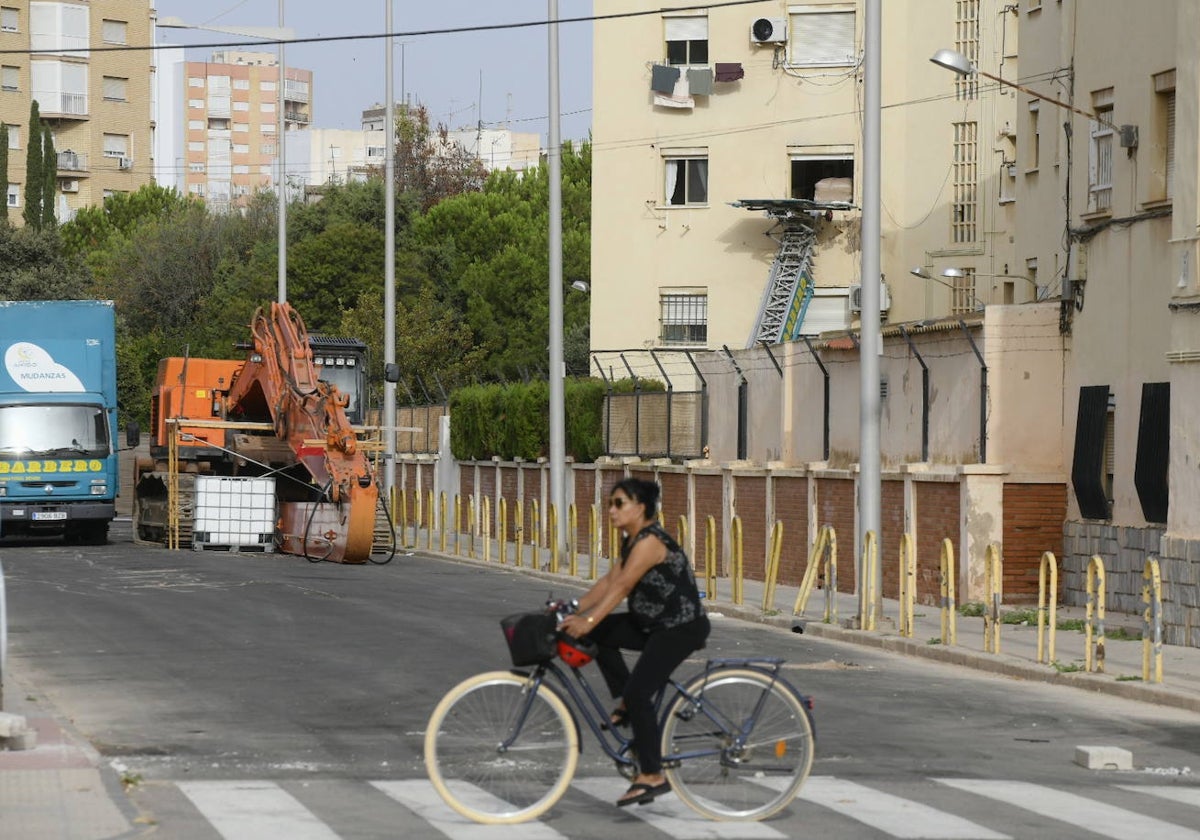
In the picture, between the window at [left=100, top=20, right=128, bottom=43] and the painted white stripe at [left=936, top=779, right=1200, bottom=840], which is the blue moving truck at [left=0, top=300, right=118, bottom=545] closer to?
the painted white stripe at [left=936, top=779, right=1200, bottom=840]

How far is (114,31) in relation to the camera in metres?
102

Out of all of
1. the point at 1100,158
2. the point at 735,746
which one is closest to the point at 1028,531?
the point at 1100,158

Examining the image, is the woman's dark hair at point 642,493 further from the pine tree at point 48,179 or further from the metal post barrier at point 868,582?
the pine tree at point 48,179

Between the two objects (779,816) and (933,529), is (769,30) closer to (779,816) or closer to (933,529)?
(933,529)

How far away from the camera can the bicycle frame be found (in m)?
9.77

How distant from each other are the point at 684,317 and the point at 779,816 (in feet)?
132

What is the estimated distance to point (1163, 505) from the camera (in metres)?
22.7

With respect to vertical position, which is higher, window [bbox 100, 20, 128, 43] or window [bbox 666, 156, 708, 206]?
window [bbox 100, 20, 128, 43]

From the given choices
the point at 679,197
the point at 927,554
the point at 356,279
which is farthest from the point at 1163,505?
the point at 356,279

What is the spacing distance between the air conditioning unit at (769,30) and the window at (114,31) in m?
60.4

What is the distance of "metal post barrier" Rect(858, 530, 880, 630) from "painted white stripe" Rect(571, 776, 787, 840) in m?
10.5

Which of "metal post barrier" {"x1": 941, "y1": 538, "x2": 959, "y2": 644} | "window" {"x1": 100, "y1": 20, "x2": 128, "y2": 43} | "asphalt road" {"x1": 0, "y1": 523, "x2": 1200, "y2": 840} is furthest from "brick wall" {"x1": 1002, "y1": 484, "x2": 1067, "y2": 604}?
"window" {"x1": 100, "y1": 20, "x2": 128, "y2": 43}

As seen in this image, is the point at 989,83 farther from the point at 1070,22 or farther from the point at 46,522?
the point at 46,522

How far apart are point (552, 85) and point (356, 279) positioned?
43406mm
